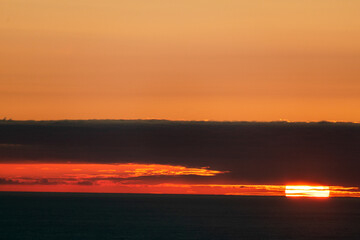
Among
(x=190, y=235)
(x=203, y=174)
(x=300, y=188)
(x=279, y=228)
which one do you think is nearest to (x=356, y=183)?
(x=300, y=188)

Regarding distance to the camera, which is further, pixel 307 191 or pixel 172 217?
pixel 307 191

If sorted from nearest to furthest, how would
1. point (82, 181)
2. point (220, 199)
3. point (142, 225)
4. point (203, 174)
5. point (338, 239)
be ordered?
point (338, 239) → point (142, 225) → point (220, 199) → point (82, 181) → point (203, 174)

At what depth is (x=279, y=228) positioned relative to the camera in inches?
2159

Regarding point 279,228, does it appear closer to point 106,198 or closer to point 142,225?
point 142,225

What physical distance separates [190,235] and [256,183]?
19.7 metres

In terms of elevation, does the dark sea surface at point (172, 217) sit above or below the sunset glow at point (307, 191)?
below

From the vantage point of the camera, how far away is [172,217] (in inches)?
2270

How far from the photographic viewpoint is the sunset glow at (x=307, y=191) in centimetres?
6657

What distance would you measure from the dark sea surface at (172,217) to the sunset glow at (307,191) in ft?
5.81

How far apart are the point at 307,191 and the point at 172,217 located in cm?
1601

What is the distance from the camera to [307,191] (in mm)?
70188

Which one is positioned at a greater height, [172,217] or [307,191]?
[307,191]

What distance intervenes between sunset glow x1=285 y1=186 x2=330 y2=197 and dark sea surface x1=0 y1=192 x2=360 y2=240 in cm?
177

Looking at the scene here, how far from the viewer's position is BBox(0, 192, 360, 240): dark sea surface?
52.6 m
